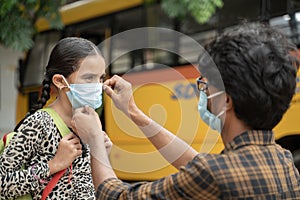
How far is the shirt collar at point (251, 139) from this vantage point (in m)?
1.39

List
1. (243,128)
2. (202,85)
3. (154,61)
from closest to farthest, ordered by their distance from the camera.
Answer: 1. (243,128)
2. (202,85)
3. (154,61)

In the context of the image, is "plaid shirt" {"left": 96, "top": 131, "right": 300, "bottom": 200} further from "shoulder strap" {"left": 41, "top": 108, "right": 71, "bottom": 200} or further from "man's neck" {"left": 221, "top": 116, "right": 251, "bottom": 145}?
"shoulder strap" {"left": 41, "top": 108, "right": 71, "bottom": 200}

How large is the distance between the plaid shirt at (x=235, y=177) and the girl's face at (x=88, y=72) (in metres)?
0.64

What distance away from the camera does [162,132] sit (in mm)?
1987

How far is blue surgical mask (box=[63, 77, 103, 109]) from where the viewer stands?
6.36 feet

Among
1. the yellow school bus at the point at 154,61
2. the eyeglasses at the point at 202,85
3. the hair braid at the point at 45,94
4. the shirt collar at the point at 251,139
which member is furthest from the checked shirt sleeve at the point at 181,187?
the yellow school bus at the point at 154,61

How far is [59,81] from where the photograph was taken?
6.49 feet

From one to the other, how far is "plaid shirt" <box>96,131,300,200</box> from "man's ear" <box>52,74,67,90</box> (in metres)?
0.67

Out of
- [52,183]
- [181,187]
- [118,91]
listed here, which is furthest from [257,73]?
[52,183]

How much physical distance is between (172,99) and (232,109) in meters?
4.40

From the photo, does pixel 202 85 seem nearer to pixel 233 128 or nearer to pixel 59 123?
pixel 233 128

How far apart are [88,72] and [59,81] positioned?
127 mm

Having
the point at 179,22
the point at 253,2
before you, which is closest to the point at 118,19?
the point at 179,22

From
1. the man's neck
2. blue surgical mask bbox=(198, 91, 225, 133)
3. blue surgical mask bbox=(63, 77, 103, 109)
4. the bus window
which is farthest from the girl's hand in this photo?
the bus window
